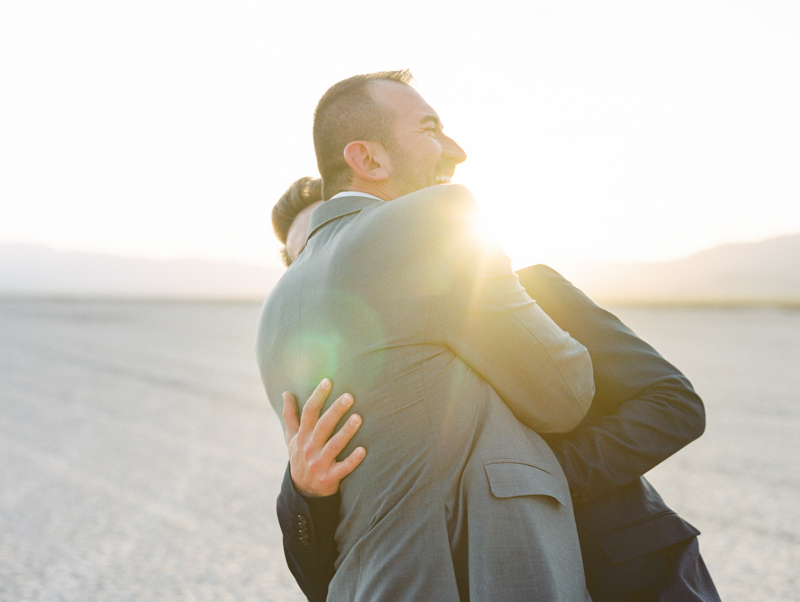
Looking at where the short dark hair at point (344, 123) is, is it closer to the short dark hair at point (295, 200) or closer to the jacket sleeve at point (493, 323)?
the jacket sleeve at point (493, 323)

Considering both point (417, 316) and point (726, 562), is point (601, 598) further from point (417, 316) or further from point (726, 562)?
point (726, 562)

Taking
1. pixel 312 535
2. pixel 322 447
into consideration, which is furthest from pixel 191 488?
pixel 322 447

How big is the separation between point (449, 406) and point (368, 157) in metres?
0.84

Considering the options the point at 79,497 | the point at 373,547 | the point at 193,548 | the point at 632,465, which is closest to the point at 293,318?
the point at 373,547

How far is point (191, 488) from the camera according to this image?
30.2 ft

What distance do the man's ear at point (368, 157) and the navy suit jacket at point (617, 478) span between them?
2.19 feet

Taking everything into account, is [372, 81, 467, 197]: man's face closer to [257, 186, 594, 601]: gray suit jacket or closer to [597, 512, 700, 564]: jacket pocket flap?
[257, 186, 594, 601]: gray suit jacket

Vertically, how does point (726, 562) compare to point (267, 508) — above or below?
above

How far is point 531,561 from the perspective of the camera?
139 cm

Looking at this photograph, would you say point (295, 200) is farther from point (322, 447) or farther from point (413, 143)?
point (322, 447)

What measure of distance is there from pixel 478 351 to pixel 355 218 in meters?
0.50

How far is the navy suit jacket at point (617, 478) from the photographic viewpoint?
5.24 ft

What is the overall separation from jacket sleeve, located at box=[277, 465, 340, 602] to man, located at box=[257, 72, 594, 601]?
88 mm

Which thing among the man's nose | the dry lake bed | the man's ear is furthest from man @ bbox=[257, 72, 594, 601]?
the dry lake bed
